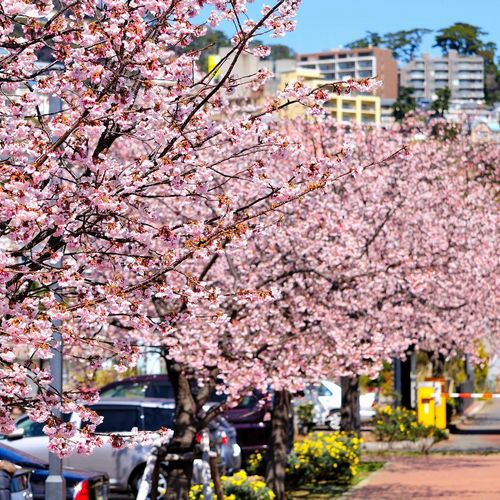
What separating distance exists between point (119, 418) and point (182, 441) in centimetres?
652

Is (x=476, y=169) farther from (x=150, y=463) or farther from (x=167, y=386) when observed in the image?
(x=150, y=463)

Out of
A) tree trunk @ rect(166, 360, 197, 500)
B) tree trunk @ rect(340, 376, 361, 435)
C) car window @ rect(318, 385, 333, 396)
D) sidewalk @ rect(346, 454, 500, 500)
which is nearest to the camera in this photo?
tree trunk @ rect(166, 360, 197, 500)

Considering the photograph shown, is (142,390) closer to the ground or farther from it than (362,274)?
closer to the ground

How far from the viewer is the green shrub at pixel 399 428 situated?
30438mm

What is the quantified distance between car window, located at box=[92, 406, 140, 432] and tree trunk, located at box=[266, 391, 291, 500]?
85.8 inches

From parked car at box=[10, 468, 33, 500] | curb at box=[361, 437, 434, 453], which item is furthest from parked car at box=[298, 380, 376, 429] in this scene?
parked car at box=[10, 468, 33, 500]

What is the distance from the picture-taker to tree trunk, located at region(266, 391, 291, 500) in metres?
19.7

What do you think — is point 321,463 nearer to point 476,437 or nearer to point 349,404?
point 349,404

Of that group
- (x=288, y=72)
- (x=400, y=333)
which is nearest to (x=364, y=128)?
(x=400, y=333)

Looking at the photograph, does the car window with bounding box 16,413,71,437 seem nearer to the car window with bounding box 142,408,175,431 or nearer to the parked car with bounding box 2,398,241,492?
the parked car with bounding box 2,398,241,492

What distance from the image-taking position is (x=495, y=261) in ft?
103

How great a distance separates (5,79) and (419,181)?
79.3 feet

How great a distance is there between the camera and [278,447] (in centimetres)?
2003

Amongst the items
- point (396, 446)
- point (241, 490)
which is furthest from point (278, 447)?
point (396, 446)
